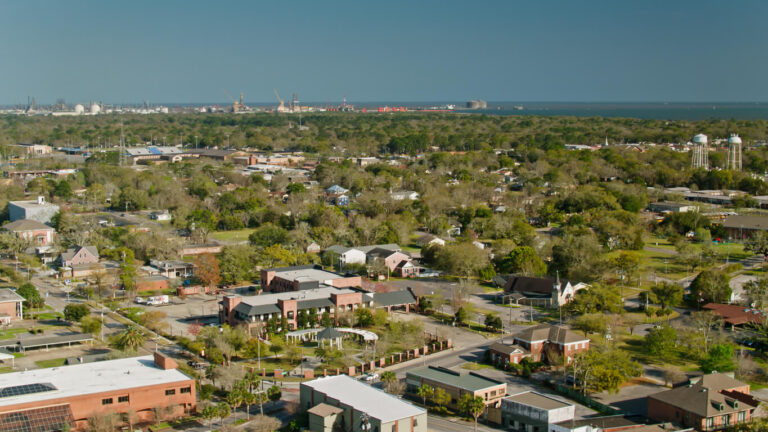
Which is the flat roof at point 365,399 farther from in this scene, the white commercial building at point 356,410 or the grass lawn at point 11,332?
the grass lawn at point 11,332

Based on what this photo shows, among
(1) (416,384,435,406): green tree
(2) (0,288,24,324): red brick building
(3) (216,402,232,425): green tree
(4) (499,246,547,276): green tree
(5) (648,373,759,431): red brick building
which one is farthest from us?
(4) (499,246,547,276): green tree

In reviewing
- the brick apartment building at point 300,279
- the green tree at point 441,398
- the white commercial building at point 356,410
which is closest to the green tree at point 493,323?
the brick apartment building at point 300,279

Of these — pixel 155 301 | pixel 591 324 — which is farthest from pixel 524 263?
pixel 155 301

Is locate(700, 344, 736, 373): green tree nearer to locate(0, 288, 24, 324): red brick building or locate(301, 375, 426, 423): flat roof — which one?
locate(301, 375, 426, 423): flat roof

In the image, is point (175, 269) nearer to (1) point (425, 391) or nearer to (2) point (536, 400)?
(1) point (425, 391)

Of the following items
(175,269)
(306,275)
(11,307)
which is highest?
(306,275)

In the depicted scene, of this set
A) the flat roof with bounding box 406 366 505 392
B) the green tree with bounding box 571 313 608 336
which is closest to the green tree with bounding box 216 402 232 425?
the flat roof with bounding box 406 366 505 392
